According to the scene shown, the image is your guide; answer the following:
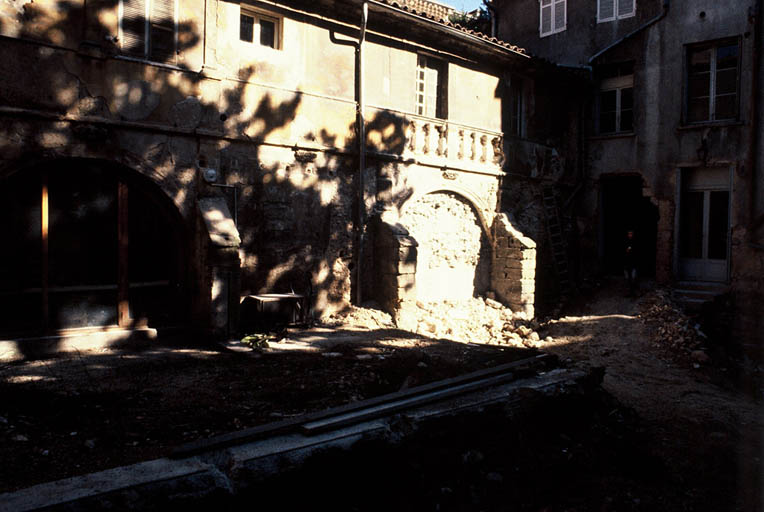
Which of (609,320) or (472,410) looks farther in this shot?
(609,320)

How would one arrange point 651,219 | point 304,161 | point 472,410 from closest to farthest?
point 472,410, point 304,161, point 651,219

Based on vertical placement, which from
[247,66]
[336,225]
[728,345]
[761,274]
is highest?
[247,66]

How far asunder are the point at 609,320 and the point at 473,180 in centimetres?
454

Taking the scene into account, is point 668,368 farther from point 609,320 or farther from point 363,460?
point 363,460

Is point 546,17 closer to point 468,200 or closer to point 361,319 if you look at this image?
point 468,200

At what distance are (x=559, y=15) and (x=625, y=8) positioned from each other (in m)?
1.91

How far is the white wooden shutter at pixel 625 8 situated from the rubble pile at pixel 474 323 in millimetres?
8944

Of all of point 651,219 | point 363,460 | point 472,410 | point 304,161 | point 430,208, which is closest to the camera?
point 363,460

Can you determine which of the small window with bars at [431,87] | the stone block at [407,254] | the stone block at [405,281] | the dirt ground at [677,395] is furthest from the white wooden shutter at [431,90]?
the dirt ground at [677,395]

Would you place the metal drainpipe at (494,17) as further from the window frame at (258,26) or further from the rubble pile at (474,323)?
the window frame at (258,26)

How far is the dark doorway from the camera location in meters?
15.8

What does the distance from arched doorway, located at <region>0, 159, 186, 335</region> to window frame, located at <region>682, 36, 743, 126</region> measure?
42.8 feet

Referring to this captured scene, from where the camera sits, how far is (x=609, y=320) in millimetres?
12648

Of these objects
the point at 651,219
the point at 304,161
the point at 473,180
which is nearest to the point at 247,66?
the point at 304,161
